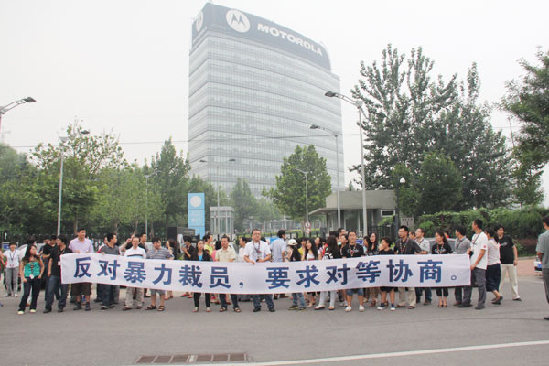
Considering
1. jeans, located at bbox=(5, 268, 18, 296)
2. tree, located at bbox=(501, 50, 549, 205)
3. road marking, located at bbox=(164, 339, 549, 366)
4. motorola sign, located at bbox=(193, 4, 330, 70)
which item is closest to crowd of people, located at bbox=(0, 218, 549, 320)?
jeans, located at bbox=(5, 268, 18, 296)

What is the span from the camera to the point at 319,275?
Answer: 37.6 ft

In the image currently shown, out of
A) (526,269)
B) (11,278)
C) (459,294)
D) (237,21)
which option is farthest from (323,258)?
(237,21)

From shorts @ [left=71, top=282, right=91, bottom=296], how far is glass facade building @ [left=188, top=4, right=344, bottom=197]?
111108 millimetres

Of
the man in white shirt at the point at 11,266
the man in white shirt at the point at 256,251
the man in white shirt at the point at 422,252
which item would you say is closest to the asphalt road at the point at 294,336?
the man in white shirt at the point at 422,252

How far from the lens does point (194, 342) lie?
7891 millimetres

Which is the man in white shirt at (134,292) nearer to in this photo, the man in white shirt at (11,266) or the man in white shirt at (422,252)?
the man in white shirt at (11,266)

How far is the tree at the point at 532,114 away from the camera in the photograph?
79.0ft

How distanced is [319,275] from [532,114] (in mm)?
18444

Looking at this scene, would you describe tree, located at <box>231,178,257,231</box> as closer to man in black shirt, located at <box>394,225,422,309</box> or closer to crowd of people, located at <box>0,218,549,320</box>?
crowd of people, located at <box>0,218,549,320</box>

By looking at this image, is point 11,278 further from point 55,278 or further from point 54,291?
point 55,278

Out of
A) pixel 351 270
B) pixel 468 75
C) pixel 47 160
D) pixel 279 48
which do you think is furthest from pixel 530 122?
pixel 279 48

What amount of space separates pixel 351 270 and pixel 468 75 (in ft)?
131

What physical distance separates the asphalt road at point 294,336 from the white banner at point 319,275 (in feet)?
2.06

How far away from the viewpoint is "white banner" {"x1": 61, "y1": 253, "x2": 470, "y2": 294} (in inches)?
448
